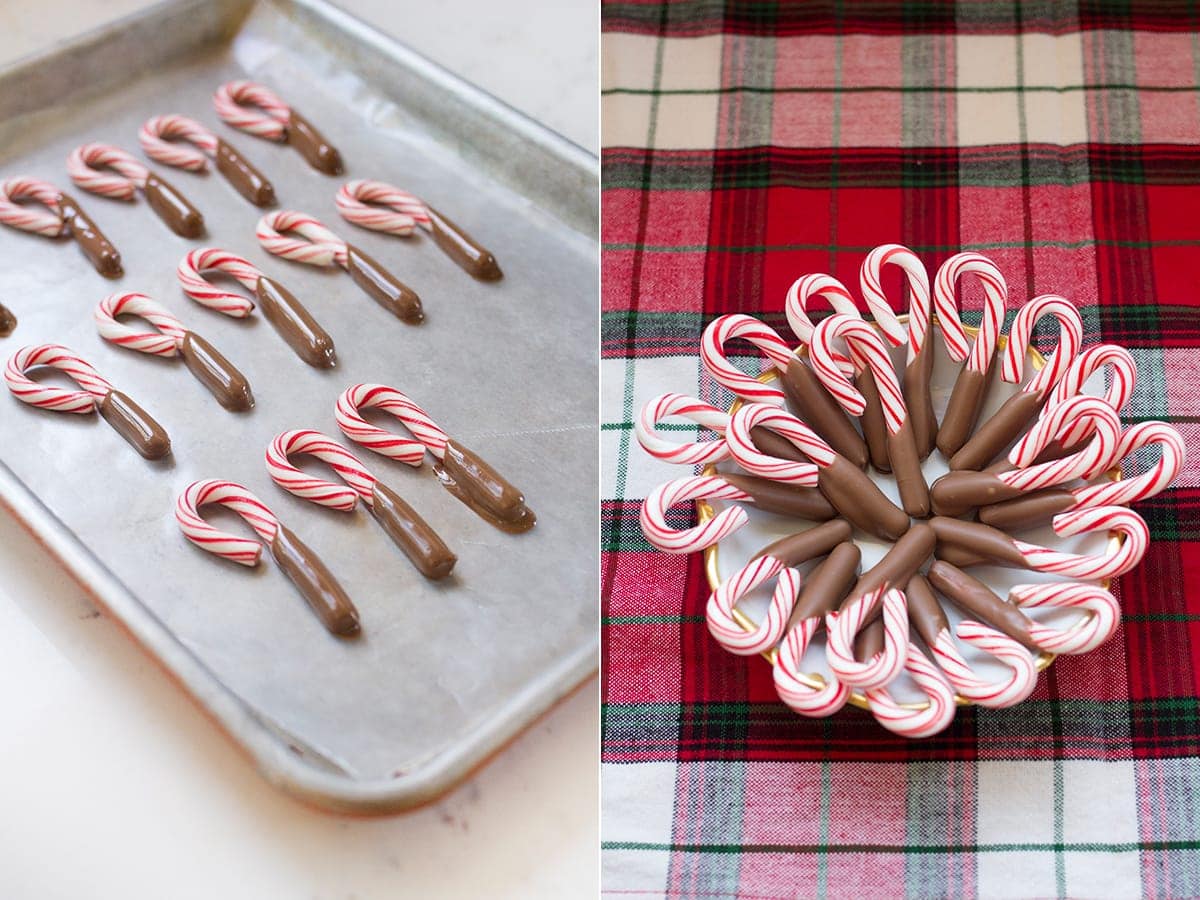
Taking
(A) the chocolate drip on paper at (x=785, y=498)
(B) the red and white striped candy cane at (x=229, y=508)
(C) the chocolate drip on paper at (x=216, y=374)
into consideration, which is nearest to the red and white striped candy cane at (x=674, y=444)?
(A) the chocolate drip on paper at (x=785, y=498)

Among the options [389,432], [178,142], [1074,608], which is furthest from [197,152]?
[1074,608]

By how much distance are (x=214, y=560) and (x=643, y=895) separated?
46 centimetres

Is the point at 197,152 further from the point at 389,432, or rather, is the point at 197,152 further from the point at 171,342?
the point at 389,432

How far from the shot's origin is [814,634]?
858mm

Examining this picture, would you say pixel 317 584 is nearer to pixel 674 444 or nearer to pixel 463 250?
pixel 674 444

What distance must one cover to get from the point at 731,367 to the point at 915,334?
14cm

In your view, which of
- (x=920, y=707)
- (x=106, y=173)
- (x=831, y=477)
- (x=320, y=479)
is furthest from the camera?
(x=106, y=173)

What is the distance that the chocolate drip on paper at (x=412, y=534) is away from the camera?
1.07 meters

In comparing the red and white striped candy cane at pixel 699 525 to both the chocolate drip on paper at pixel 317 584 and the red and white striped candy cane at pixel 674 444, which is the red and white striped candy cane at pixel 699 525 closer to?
the red and white striped candy cane at pixel 674 444

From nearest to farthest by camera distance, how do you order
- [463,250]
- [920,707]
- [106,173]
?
[920,707], [463,250], [106,173]

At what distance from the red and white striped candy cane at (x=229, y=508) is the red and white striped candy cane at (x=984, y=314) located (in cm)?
57

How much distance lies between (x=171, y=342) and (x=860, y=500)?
71cm

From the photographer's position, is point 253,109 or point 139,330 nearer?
point 139,330

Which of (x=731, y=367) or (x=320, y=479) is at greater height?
(x=731, y=367)
